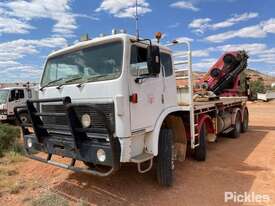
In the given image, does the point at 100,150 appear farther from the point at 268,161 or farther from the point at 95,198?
the point at 268,161

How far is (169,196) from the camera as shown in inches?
184

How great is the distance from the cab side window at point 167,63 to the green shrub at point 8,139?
5.16 meters

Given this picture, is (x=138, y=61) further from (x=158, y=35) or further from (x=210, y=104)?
(x=210, y=104)

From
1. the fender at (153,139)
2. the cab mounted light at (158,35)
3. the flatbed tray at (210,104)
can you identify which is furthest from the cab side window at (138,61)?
the flatbed tray at (210,104)

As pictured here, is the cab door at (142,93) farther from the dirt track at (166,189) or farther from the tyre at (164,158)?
the dirt track at (166,189)

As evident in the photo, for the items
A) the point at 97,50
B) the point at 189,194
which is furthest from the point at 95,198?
the point at 97,50

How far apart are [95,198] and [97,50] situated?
242 cm

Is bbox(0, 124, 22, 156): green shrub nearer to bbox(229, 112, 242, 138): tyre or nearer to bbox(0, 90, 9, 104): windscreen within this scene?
bbox(0, 90, 9, 104): windscreen

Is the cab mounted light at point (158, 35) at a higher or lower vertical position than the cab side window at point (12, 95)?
higher

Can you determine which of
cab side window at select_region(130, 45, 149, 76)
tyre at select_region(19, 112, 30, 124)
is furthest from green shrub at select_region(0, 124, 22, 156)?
cab side window at select_region(130, 45, 149, 76)

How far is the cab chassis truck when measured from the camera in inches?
152

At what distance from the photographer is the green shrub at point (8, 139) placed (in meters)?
7.91

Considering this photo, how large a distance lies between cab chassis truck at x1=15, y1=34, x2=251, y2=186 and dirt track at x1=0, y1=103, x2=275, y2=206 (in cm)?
44

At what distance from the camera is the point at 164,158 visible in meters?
4.88
